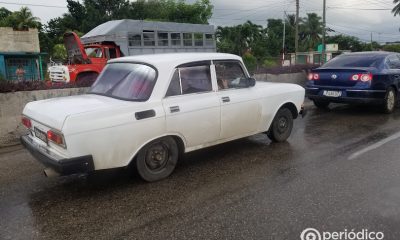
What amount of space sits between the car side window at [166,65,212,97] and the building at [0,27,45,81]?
22408 millimetres

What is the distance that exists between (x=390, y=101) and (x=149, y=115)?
710 cm

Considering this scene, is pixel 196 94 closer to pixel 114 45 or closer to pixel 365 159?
pixel 365 159

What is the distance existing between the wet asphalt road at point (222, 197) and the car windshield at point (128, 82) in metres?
1.10

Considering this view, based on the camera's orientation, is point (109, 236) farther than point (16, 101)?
No

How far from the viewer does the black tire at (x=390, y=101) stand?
28.3 feet

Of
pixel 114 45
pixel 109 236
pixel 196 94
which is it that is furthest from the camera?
pixel 114 45

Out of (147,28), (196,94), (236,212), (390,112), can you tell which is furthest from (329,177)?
(147,28)

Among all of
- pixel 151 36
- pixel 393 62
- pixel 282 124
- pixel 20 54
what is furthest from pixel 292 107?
pixel 20 54

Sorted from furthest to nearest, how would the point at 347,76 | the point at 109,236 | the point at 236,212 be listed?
the point at 347,76 < the point at 236,212 < the point at 109,236

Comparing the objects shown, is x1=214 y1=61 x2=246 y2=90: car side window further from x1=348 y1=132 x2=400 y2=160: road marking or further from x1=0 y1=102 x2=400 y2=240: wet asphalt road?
x1=348 y1=132 x2=400 y2=160: road marking

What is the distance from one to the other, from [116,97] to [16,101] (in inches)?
134

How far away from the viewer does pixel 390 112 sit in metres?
8.81

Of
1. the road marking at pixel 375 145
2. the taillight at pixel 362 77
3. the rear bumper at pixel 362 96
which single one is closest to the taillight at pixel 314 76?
the rear bumper at pixel 362 96

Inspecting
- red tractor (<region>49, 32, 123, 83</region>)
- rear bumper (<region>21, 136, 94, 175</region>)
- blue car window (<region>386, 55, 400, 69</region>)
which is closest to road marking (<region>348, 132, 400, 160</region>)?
blue car window (<region>386, 55, 400, 69</region>)
